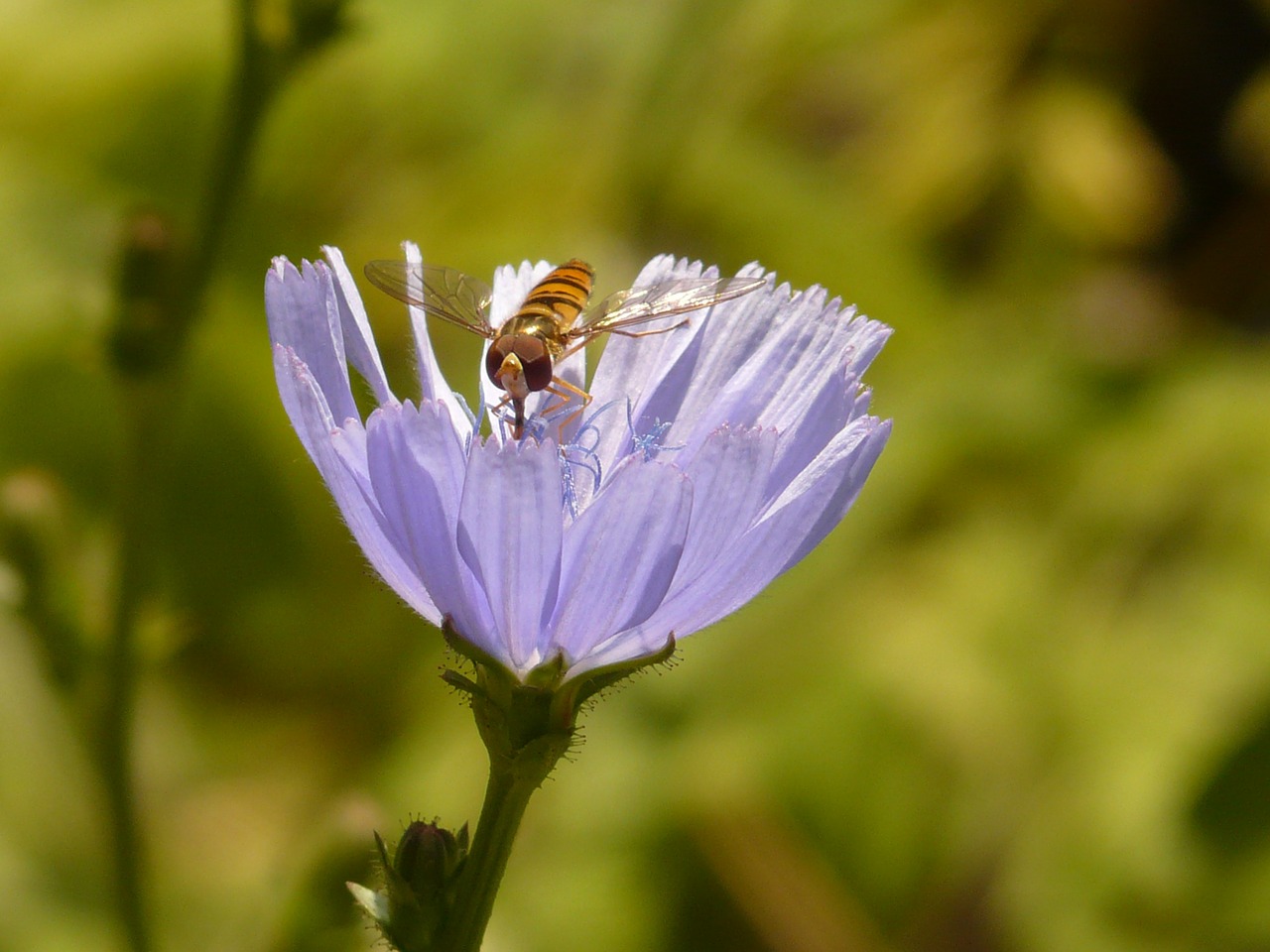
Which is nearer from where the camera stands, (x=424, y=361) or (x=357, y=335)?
(x=357, y=335)

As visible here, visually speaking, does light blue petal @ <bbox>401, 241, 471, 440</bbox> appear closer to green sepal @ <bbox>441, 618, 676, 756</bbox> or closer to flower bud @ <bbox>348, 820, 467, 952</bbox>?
green sepal @ <bbox>441, 618, 676, 756</bbox>

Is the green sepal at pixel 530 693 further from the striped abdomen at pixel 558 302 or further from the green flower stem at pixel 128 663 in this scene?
the green flower stem at pixel 128 663

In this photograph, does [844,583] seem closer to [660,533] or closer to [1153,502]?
[1153,502]

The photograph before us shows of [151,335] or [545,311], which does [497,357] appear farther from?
[151,335]

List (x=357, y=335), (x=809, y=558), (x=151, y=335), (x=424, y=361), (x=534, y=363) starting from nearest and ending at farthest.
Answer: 1. (x=357, y=335)
2. (x=424, y=361)
3. (x=534, y=363)
4. (x=151, y=335)
5. (x=809, y=558)

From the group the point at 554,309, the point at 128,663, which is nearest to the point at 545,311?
the point at 554,309

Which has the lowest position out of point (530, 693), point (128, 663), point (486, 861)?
point (486, 861)

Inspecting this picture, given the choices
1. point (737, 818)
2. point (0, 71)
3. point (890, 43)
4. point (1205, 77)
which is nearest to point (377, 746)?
point (737, 818)
